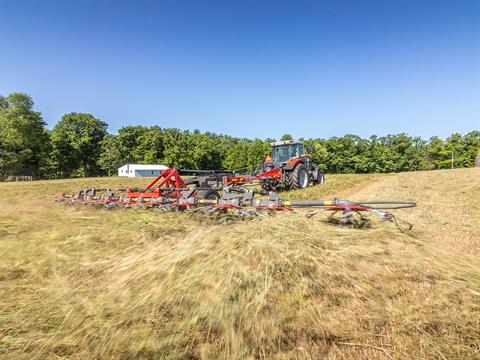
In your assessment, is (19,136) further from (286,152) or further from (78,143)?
(286,152)

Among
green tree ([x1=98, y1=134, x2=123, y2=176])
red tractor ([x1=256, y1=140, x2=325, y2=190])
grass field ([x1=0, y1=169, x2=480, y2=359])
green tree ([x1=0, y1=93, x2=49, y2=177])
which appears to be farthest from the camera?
green tree ([x1=98, y1=134, x2=123, y2=176])

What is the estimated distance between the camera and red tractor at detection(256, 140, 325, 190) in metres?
11.3

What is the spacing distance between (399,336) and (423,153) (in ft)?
224

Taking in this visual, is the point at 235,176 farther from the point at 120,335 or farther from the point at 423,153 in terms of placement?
the point at 423,153

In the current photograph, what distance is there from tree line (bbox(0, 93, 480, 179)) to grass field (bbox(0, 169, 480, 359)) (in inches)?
1847

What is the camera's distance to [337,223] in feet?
12.1

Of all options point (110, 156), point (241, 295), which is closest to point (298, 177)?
point (241, 295)

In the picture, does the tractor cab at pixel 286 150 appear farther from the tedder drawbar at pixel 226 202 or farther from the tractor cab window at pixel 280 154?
the tedder drawbar at pixel 226 202

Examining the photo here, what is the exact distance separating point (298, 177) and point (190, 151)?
45403 mm

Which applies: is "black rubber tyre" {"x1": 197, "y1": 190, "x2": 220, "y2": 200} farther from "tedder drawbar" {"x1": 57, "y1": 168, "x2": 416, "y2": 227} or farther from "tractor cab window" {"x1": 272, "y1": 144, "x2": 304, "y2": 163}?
"tractor cab window" {"x1": 272, "y1": 144, "x2": 304, "y2": 163}

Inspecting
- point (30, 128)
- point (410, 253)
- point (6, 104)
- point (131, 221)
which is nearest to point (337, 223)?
point (410, 253)

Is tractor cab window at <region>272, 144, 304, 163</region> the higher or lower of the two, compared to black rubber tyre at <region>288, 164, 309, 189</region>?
higher

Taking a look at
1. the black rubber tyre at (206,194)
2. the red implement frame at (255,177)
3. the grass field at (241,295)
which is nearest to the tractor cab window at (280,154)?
the red implement frame at (255,177)

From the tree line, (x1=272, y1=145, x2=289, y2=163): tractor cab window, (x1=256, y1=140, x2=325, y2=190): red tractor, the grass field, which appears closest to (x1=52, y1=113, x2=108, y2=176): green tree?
the tree line
